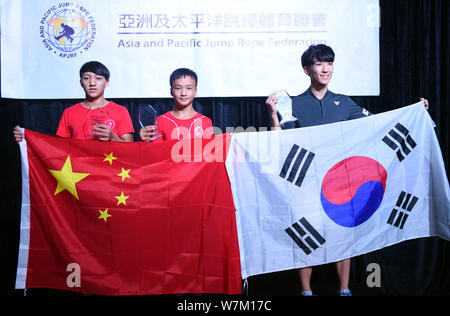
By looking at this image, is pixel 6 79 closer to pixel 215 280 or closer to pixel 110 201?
pixel 110 201

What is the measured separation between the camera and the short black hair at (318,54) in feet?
9.38

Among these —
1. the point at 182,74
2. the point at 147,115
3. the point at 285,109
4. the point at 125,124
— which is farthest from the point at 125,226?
the point at 285,109

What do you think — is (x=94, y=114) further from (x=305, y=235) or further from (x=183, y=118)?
(x=305, y=235)

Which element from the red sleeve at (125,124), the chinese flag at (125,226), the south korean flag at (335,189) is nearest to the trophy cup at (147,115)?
the red sleeve at (125,124)

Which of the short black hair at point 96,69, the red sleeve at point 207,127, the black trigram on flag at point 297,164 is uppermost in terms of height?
the short black hair at point 96,69

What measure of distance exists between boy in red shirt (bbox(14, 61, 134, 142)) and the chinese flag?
1.20ft

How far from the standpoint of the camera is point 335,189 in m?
2.57

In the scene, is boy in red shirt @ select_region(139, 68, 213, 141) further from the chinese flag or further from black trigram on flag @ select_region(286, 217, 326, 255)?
black trigram on flag @ select_region(286, 217, 326, 255)

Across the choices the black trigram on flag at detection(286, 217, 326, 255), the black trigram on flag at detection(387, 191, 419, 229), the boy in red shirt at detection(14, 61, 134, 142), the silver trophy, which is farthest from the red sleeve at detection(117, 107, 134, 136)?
the black trigram on flag at detection(387, 191, 419, 229)

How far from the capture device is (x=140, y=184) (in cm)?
252

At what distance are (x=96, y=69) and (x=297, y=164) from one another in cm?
148

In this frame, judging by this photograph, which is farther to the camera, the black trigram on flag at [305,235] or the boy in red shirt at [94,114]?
the boy in red shirt at [94,114]

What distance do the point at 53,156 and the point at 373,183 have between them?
6.02 feet

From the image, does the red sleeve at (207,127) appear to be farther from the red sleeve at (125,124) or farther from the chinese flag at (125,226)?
the red sleeve at (125,124)
